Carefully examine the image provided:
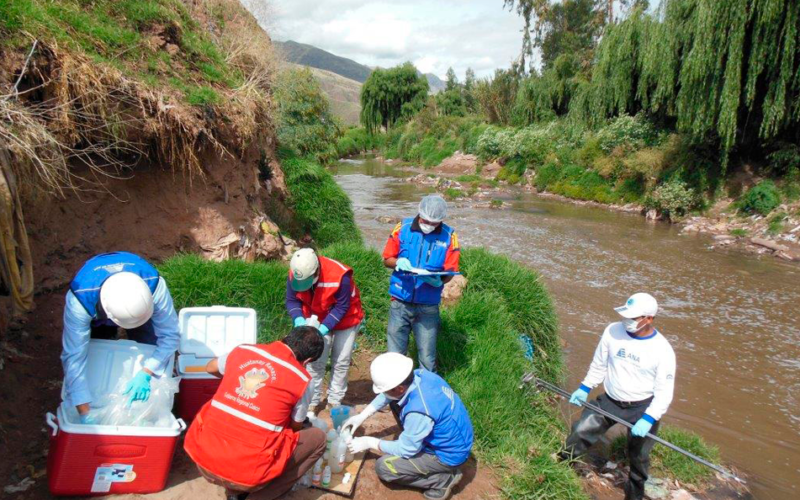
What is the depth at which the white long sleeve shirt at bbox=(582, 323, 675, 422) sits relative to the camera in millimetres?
3736

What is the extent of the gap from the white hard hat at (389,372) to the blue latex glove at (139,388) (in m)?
1.35

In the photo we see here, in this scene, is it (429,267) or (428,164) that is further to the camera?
(428,164)

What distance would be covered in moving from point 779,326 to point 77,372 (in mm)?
9609

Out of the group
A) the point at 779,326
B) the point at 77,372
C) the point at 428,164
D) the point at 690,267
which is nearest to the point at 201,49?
the point at 77,372

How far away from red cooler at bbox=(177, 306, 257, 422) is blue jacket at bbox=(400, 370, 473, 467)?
1328 millimetres

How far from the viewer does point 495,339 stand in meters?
5.33

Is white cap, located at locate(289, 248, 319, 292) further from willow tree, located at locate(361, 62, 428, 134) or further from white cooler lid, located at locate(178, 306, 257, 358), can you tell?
willow tree, located at locate(361, 62, 428, 134)

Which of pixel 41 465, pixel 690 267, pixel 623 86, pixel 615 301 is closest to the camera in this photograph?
pixel 41 465

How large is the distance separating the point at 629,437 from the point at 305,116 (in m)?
10.3

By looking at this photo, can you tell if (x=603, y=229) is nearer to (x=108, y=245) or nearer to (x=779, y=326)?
(x=779, y=326)

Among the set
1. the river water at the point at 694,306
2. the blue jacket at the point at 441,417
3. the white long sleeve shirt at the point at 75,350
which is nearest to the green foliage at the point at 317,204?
the river water at the point at 694,306

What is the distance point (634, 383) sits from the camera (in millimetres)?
3895

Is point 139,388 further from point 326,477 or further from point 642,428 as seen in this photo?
point 642,428

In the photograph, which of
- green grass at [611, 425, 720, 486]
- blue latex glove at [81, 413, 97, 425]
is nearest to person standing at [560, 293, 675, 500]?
green grass at [611, 425, 720, 486]
